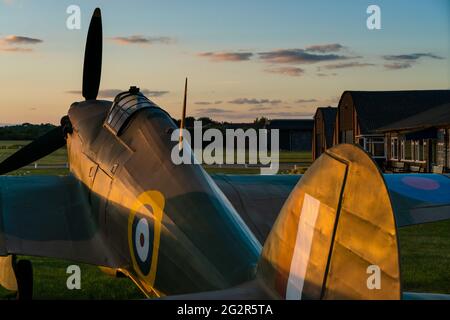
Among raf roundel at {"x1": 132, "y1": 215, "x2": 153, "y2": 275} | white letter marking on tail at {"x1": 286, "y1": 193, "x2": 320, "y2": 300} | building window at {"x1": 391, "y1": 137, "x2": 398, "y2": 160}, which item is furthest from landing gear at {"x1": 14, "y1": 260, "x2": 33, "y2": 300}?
building window at {"x1": 391, "y1": 137, "x2": 398, "y2": 160}

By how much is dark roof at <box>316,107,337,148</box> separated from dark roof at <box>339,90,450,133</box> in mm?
8469

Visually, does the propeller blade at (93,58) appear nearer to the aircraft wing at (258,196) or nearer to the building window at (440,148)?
the aircraft wing at (258,196)

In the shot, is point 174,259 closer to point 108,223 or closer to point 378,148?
point 108,223

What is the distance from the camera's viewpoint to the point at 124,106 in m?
8.92

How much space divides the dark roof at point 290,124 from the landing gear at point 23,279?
330 ft

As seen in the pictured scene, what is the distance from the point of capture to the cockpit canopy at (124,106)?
852 cm

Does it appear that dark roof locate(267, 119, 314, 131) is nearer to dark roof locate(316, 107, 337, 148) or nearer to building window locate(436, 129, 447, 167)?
dark roof locate(316, 107, 337, 148)

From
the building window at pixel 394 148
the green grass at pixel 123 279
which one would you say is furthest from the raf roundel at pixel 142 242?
the building window at pixel 394 148

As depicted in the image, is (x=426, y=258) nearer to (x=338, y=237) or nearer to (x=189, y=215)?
(x=189, y=215)

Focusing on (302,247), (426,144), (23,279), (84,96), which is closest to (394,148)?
(426,144)

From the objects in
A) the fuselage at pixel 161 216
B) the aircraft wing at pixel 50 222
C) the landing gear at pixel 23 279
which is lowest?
the landing gear at pixel 23 279

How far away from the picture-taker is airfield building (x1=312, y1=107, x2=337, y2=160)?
192 feet

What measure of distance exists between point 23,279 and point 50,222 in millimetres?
1166

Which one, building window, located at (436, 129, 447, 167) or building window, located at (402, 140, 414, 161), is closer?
building window, located at (436, 129, 447, 167)
